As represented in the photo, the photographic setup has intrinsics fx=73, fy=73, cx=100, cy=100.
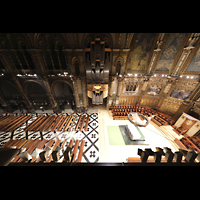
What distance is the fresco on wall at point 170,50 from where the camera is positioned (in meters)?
6.32

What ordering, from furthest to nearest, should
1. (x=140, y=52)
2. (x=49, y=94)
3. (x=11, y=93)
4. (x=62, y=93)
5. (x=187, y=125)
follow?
1. (x=62, y=93)
2. (x=11, y=93)
3. (x=49, y=94)
4. (x=140, y=52)
5. (x=187, y=125)

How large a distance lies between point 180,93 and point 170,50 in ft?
14.2

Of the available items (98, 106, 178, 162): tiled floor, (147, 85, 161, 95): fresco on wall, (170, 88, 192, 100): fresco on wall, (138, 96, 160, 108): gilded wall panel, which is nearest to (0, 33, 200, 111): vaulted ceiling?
(147, 85, 161, 95): fresco on wall

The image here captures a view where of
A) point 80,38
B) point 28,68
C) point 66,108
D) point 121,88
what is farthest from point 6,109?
point 121,88

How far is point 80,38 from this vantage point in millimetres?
6430

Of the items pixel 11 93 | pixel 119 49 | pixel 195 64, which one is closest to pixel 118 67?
pixel 119 49

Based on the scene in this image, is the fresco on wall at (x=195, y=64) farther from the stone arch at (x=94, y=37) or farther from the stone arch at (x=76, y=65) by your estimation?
the stone arch at (x=76, y=65)

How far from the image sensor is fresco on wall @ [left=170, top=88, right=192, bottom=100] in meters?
7.05

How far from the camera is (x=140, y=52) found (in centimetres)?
737

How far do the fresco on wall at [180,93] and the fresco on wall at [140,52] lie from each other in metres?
4.07

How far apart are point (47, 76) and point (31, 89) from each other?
3217 millimetres

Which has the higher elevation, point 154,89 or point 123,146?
point 154,89

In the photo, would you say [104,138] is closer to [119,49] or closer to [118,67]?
[118,67]
